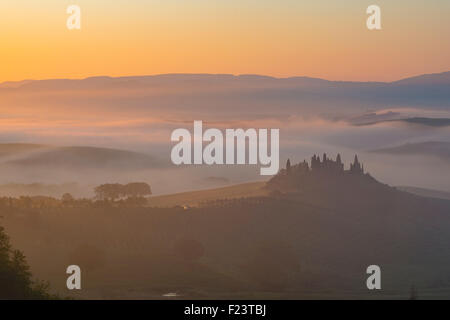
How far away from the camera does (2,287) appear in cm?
9800
